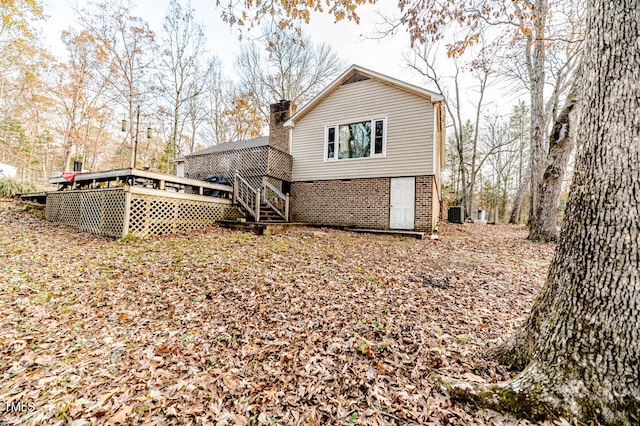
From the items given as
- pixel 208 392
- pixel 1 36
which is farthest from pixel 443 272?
pixel 1 36

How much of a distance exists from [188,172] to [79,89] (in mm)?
12420

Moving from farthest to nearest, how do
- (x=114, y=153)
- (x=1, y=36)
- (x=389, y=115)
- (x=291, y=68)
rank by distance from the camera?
1. (x=114, y=153)
2. (x=291, y=68)
3. (x=1, y=36)
4. (x=389, y=115)

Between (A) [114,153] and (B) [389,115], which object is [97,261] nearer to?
(B) [389,115]

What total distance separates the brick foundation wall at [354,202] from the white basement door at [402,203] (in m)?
0.16

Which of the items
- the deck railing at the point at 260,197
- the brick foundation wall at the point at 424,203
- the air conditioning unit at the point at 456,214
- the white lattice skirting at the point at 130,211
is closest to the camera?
the white lattice skirting at the point at 130,211

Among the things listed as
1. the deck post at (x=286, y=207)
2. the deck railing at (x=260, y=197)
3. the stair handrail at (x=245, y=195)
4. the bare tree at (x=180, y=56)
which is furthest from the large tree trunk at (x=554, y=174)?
the bare tree at (x=180, y=56)

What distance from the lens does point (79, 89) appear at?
17781 mm

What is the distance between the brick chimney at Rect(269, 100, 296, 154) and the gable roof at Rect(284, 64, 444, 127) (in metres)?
1.18

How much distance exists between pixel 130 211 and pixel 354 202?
293 inches

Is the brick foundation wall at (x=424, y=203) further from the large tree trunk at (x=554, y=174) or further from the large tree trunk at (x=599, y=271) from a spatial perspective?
the large tree trunk at (x=599, y=271)

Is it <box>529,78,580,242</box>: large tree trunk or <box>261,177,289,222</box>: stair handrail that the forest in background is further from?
<box>261,177,289,222</box>: stair handrail

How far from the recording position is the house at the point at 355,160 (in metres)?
9.68

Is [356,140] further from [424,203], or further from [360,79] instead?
[424,203]

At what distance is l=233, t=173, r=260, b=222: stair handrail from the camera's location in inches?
386
